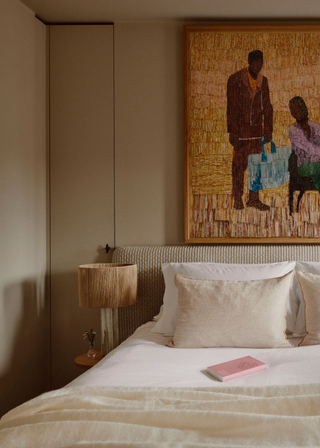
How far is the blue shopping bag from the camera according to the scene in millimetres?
2588

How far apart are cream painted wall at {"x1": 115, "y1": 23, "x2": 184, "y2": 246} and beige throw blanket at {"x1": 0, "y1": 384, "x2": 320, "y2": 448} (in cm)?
156

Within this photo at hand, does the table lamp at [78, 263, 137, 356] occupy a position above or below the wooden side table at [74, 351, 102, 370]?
above

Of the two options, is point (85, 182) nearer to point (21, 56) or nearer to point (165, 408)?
point (21, 56)

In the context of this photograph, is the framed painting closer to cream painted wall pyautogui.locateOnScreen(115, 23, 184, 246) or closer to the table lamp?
cream painted wall pyautogui.locateOnScreen(115, 23, 184, 246)

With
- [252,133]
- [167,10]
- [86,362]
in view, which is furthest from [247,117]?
[86,362]

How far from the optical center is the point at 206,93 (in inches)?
103

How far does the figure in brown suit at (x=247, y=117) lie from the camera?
2.60 meters

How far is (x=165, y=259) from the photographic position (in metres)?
2.54

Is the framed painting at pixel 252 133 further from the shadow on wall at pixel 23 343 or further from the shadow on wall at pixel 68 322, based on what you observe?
the shadow on wall at pixel 23 343

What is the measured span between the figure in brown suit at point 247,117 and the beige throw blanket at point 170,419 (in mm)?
1657

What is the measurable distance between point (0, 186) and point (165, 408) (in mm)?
1731

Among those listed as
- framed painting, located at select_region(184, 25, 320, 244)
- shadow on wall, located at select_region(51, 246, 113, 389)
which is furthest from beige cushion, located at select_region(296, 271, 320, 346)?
shadow on wall, located at select_region(51, 246, 113, 389)

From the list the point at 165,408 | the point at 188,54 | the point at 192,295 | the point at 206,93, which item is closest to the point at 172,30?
the point at 188,54

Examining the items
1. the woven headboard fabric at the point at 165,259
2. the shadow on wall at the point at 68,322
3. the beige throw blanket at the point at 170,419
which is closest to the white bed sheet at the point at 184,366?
the beige throw blanket at the point at 170,419
